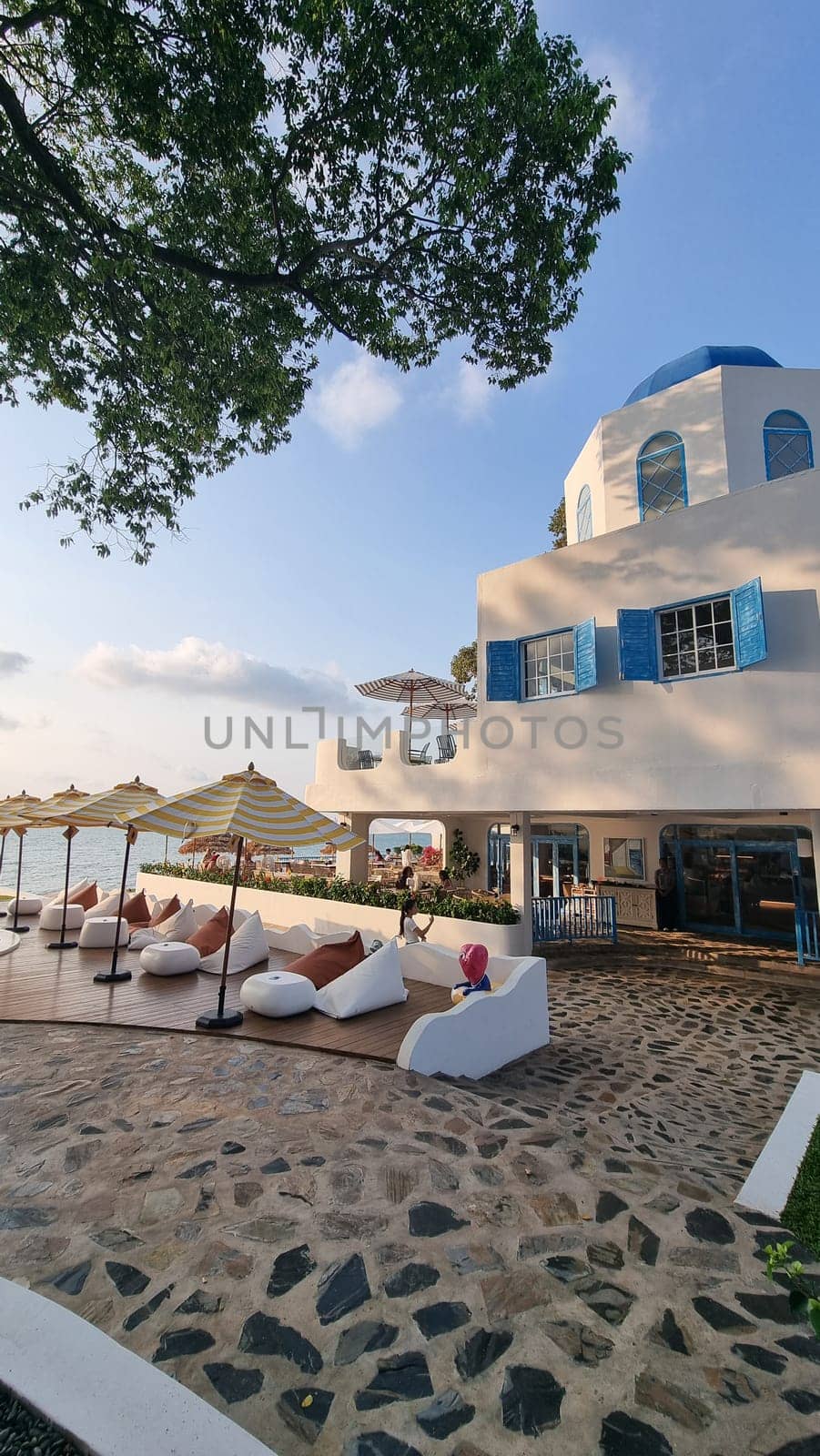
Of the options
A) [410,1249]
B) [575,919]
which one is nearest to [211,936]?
[410,1249]

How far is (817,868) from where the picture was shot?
10094 mm

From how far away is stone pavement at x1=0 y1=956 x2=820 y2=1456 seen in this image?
2.58m

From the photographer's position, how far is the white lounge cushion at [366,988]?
757 cm

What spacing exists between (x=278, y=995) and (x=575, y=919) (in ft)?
27.7

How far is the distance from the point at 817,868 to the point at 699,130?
1042cm

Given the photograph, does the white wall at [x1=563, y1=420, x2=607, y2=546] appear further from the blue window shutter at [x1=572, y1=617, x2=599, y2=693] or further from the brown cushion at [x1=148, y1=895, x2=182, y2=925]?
the brown cushion at [x1=148, y1=895, x2=182, y2=925]

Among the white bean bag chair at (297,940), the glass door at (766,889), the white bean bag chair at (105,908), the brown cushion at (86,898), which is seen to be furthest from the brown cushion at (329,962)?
the glass door at (766,889)

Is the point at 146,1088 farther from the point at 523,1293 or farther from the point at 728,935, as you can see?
the point at 728,935

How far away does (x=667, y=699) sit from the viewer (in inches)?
424

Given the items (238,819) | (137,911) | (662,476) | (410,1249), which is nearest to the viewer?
(410,1249)

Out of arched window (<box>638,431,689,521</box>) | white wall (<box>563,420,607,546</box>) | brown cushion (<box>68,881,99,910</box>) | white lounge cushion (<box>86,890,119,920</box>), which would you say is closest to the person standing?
white wall (<box>563,420,607,546</box>)

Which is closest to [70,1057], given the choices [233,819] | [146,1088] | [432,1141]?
[146,1088]

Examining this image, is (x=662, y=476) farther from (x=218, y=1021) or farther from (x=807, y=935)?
(x=218, y=1021)

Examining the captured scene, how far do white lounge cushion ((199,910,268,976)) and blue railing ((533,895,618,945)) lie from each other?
241 inches
